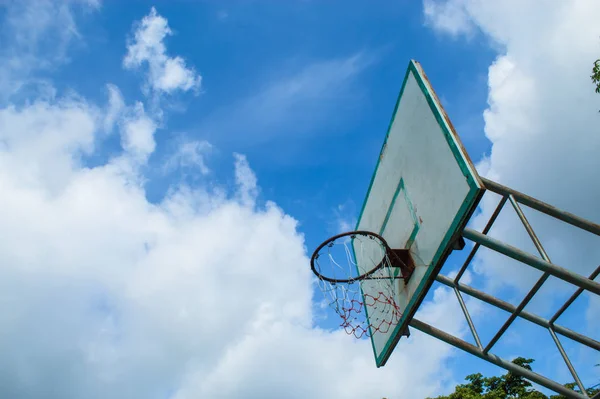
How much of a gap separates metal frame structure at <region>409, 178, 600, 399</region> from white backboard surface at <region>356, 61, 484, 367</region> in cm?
28

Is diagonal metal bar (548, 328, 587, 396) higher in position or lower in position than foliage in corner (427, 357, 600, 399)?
lower

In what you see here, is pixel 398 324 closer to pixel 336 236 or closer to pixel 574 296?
pixel 336 236

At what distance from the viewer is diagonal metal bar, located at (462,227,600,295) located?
452 centimetres

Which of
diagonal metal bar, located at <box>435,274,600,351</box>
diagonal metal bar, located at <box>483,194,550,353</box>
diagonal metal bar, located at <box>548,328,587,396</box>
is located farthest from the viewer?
diagonal metal bar, located at <box>435,274,600,351</box>

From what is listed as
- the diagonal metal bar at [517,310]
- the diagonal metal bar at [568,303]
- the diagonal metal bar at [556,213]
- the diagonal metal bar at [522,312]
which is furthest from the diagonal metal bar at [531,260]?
the diagonal metal bar at [568,303]

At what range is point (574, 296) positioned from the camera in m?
6.13

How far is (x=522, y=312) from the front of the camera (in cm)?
618

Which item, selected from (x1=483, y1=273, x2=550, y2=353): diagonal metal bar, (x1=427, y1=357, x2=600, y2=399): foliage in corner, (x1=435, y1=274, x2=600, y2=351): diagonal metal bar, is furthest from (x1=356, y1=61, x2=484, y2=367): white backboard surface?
(x1=427, y1=357, x2=600, y2=399): foliage in corner

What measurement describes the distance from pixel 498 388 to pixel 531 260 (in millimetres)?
15081

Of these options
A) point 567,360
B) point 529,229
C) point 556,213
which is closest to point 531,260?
point 529,229

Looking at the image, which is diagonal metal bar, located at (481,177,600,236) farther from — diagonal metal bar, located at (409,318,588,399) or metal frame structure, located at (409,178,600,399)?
diagonal metal bar, located at (409,318,588,399)

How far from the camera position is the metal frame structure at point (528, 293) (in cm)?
458

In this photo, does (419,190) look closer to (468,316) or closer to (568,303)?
(468,316)

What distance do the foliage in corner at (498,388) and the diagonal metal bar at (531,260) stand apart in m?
13.2
